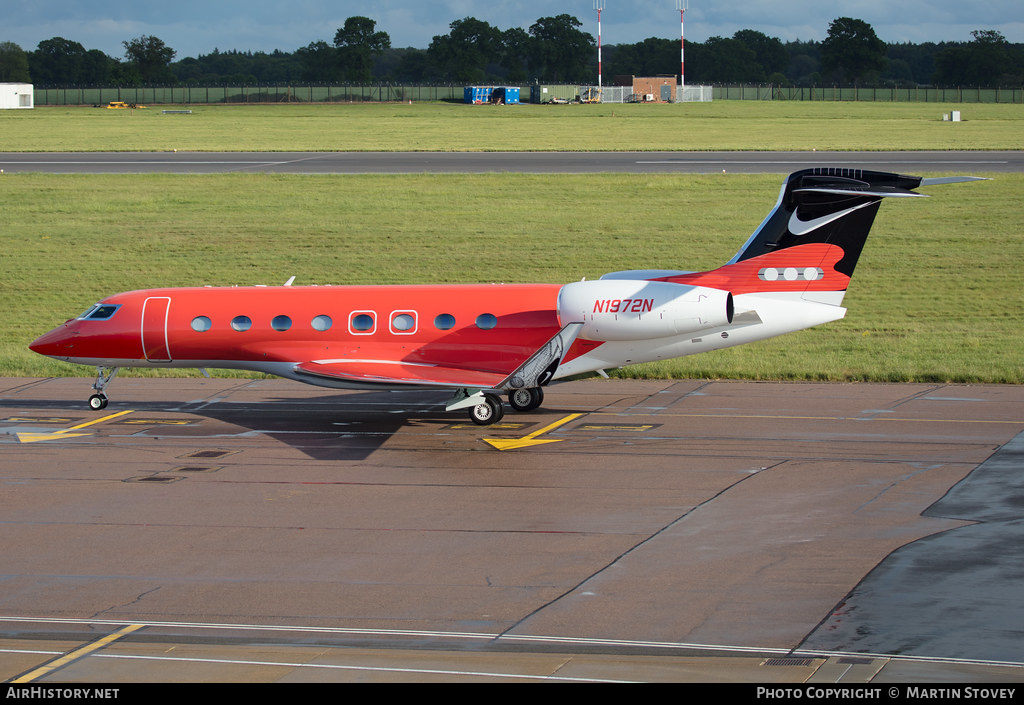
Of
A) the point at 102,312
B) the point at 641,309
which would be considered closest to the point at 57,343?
the point at 102,312

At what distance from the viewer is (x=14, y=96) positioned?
135500 millimetres

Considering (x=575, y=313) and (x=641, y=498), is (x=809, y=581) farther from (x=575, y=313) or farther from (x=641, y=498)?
(x=575, y=313)

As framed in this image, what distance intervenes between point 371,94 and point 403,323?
5288 inches

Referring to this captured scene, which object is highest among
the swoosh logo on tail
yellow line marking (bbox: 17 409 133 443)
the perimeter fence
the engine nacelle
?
the perimeter fence

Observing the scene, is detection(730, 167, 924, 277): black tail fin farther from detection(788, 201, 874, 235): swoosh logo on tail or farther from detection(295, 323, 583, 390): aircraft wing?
detection(295, 323, 583, 390): aircraft wing

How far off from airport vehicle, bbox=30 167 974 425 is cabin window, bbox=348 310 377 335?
0.03 m

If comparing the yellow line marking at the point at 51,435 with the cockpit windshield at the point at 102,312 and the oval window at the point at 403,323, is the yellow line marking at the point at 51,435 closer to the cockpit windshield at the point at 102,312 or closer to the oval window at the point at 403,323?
the cockpit windshield at the point at 102,312

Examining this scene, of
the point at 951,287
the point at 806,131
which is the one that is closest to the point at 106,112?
the point at 806,131

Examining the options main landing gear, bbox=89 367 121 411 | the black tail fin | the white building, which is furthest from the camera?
the white building

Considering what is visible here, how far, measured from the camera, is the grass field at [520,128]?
79938 millimetres

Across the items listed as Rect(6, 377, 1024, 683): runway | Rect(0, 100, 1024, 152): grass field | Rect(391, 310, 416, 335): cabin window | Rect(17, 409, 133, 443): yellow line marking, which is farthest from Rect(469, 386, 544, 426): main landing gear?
Rect(0, 100, 1024, 152): grass field

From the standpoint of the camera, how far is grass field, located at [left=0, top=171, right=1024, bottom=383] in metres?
37.6

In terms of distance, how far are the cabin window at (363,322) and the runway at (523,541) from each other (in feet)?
6.80

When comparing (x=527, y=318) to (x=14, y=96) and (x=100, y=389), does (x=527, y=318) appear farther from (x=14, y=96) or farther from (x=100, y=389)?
(x=14, y=96)
